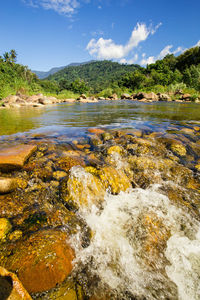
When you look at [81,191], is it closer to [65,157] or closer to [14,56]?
[65,157]

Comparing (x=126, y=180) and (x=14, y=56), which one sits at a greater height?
(x=14, y=56)

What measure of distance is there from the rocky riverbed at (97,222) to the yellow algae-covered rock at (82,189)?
0.05 feet

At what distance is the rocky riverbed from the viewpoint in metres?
1.28

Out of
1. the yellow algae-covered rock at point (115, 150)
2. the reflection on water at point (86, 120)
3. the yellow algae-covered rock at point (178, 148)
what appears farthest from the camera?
the reflection on water at point (86, 120)

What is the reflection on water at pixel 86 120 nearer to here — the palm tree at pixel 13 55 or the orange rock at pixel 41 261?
the orange rock at pixel 41 261

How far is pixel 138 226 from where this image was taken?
1.87 meters

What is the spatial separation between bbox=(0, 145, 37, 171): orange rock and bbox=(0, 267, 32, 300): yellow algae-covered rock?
1690 millimetres

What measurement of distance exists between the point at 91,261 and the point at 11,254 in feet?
2.53

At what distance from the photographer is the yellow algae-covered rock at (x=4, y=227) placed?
147cm

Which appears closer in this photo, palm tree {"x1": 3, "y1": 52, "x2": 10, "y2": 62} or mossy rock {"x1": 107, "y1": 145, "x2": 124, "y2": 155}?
mossy rock {"x1": 107, "y1": 145, "x2": 124, "y2": 155}

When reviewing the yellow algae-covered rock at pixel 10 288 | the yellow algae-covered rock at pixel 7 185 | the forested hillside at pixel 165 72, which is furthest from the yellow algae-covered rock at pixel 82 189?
the forested hillside at pixel 165 72

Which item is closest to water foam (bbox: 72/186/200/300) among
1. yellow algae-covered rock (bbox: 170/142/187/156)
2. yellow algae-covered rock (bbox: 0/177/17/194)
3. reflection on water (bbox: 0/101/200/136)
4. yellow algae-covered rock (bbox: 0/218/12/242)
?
yellow algae-covered rock (bbox: 0/218/12/242)

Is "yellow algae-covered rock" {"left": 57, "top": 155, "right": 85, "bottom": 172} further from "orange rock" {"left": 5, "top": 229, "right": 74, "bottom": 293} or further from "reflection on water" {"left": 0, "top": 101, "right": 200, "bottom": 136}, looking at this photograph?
"reflection on water" {"left": 0, "top": 101, "right": 200, "bottom": 136}

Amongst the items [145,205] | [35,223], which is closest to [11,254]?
[35,223]
